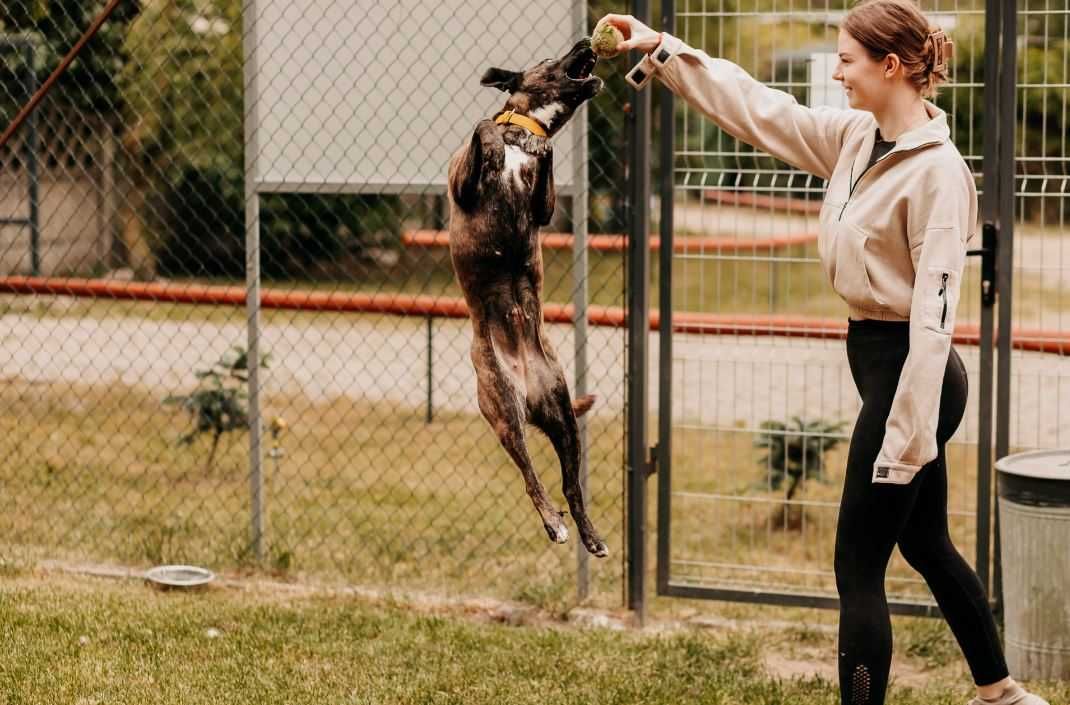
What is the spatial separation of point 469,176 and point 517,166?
0.32 ft

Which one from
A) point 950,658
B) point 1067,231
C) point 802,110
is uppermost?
point 802,110

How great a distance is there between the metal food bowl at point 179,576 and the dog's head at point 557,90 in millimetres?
3311

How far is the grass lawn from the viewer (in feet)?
14.4

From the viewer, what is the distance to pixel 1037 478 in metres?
4.52

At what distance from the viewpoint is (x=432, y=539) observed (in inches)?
250

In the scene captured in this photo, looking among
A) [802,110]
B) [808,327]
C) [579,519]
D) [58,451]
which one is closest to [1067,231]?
[808,327]

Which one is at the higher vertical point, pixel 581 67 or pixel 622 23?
pixel 622 23

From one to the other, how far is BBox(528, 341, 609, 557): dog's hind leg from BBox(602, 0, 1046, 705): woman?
793 millimetres

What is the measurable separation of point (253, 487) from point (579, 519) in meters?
3.25

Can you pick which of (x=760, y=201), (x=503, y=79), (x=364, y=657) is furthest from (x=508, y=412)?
(x=760, y=201)

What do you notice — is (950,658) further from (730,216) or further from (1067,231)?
(730,216)

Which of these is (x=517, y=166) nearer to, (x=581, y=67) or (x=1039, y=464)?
(x=581, y=67)

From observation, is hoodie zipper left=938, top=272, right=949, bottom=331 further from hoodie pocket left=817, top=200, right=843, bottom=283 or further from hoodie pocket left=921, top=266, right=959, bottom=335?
hoodie pocket left=817, top=200, right=843, bottom=283

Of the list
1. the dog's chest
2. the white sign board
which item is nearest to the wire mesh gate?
the white sign board
